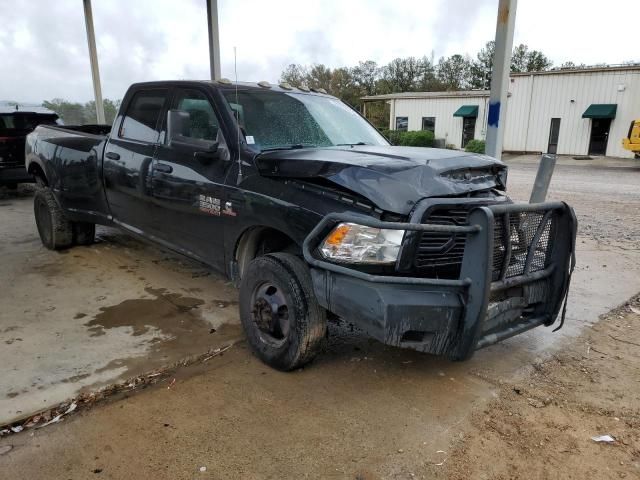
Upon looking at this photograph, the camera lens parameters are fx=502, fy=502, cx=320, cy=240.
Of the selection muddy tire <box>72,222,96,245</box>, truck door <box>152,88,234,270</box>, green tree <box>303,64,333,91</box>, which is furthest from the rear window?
green tree <box>303,64,333,91</box>

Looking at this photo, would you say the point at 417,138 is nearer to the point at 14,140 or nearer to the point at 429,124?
the point at 429,124

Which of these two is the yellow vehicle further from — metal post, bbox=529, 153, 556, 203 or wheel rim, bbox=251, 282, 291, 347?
wheel rim, bbox=251, 282, 291, 347

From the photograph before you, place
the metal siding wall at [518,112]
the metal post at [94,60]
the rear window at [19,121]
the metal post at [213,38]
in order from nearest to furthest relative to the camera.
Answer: the metal post at [213,38] < the rear window at [19,121] < the metal post at [94,60] < the metal siding wall at [518,112]

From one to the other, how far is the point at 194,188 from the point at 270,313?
1253mm

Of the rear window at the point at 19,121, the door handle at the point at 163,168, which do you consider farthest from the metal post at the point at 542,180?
the rear window at the point at 19,121

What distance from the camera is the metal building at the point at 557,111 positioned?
24.6m

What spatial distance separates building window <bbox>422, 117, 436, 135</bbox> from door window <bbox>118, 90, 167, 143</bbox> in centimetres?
2791

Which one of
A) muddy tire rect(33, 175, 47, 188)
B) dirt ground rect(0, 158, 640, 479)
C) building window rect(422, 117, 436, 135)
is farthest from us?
building window rect(422, 117, 436, 135)

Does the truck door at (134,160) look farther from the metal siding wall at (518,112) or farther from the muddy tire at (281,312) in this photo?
the metal siding wall at (518,112)

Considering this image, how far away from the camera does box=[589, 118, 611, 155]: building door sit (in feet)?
83.8

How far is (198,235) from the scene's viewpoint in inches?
156

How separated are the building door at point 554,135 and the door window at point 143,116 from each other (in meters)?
26.0

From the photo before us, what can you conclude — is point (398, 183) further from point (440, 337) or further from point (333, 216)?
point (440, 337)

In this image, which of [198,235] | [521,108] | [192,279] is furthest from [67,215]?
[521,108]
